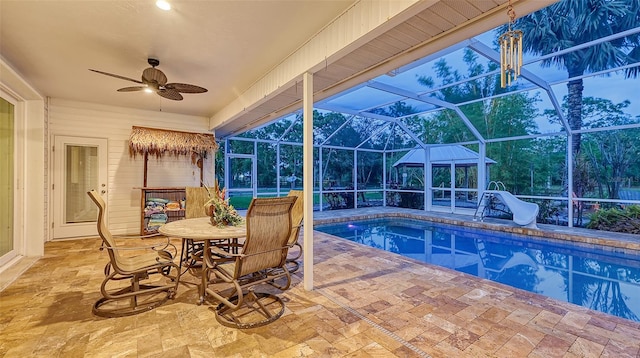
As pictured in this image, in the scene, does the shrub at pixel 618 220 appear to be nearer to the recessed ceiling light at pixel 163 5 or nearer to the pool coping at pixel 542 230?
the pool coping at pixel 542 230

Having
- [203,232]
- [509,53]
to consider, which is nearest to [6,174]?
[203,232]

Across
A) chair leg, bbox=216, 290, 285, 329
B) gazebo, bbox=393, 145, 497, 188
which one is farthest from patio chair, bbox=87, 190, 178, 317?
gazebo, bbox=393, 145, 497, 188

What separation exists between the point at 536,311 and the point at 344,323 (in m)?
1.86

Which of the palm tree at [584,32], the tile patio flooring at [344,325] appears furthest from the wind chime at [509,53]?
the palm tree at [584,32]

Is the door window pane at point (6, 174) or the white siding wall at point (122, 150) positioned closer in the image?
the door window pane at point (6, 174)

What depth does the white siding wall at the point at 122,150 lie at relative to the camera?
5551 mm

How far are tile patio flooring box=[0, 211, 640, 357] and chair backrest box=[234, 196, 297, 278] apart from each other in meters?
0.52

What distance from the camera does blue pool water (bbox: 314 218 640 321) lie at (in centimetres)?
348

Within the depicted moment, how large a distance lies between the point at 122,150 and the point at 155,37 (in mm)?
4018

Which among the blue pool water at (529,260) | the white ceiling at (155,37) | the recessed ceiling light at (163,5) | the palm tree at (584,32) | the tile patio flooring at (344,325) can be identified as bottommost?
the blue pool water at (529,260)

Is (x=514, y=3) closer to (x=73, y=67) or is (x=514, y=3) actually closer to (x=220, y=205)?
(x=220, y=205)

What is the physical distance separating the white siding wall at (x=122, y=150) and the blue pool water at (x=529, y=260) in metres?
4.17

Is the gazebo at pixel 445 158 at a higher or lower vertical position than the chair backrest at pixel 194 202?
higher

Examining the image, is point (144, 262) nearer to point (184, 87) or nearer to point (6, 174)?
point (184, 87)
